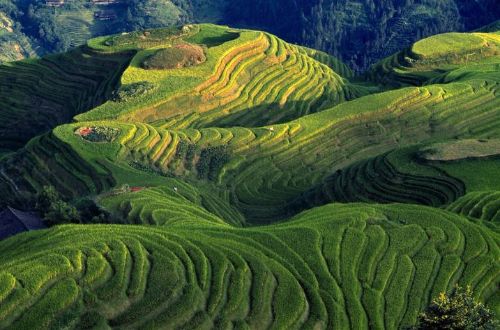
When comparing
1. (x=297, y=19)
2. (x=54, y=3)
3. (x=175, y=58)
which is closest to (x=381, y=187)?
(x=175, y=58)

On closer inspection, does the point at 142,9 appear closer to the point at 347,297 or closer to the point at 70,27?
the point at 70,27

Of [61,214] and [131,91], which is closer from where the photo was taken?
[61,214]

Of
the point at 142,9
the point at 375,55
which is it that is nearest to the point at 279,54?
the point at 375,55

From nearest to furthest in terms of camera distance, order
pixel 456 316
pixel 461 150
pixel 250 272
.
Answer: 1. pixel 456 316
2. pixel 250 272
3. pixel 461 150

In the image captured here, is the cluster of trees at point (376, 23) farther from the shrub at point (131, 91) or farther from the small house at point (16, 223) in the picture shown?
the small house at point (16, 223)

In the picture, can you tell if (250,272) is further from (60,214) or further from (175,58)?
(175,58)
